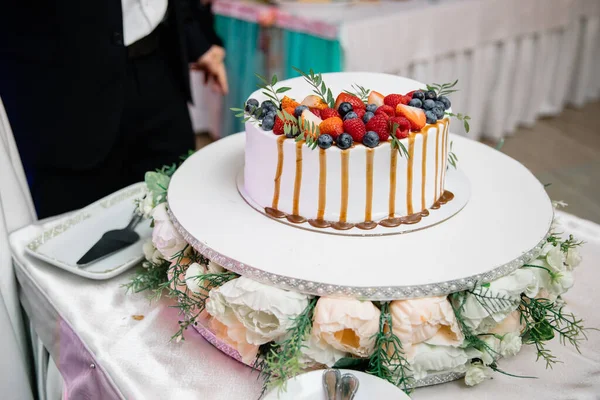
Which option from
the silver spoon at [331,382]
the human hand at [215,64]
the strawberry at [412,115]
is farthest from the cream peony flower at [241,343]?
the human hand at [215,64]

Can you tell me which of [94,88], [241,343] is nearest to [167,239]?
[241,343]

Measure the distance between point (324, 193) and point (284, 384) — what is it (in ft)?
1.11

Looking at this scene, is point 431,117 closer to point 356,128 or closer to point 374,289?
point 356,128

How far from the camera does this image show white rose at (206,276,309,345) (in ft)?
2.96

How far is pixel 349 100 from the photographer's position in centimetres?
111

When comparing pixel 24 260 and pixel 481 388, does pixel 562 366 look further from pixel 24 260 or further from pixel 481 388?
pixel 24 260

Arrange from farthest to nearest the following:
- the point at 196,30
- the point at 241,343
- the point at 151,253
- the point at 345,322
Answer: the point at 196,30 < the point at 151,253 < the point at 241,343 < the point at 345,322

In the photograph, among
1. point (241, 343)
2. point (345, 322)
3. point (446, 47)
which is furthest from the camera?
point (446, 47)

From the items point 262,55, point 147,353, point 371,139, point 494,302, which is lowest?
point 262,55

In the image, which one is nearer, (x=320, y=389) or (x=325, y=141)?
(x=320, y=389)

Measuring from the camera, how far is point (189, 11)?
6.30 feet

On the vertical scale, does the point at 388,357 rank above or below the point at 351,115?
below

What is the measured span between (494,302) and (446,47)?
2540 millimetres

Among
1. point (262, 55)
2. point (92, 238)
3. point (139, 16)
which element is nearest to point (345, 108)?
point (92, 238)
